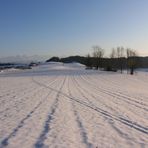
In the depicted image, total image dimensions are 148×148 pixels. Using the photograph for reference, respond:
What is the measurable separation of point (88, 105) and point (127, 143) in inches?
270

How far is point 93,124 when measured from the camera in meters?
9.84

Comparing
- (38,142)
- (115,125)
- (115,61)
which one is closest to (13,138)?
(38,142)

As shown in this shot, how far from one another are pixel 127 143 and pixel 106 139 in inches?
24.6

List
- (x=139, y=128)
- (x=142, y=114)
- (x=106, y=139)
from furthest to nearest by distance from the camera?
1. (x=142, y=114)
2. (x=139, y=128)
3. (x=106, y=139)

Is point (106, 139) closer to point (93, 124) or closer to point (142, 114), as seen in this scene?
point (93, 124)

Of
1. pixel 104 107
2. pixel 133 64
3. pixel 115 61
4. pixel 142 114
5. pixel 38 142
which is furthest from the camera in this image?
pixel 115 61

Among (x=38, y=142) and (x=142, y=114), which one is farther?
(x=142, y=114)

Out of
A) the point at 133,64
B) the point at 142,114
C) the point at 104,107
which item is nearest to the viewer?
the point at 142,114

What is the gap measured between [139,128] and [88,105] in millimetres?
5243

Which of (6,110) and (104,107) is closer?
(6,110)

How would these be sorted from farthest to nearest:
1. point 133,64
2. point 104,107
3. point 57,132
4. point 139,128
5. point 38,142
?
point 133,64
point 104,107
point 139,128
point 57,132
point 38,142

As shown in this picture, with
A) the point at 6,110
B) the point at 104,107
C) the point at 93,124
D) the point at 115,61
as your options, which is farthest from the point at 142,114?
the point at 115,61

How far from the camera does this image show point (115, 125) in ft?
31.8

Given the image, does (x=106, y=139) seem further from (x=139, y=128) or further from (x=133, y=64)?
(x=133, y=64)
